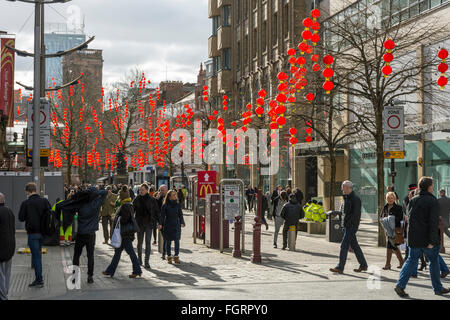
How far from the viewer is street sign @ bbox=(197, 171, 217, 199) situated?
21.4m

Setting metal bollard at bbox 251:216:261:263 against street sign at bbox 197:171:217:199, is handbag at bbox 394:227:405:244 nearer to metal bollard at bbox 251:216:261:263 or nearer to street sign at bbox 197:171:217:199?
metal bollard at bbox 251:216:261:263

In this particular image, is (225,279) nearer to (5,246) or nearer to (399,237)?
(399,237)

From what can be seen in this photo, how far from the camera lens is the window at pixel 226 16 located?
55347 mm

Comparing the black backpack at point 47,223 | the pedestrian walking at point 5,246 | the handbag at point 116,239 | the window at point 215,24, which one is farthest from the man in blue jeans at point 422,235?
the window at point 215,24

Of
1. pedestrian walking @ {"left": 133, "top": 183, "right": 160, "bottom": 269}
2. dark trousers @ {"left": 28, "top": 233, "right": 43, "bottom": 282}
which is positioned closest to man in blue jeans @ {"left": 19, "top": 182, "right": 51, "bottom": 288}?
dark trousers @ {"left": 28, "top": 233, "right": 43, "bottom": 282}

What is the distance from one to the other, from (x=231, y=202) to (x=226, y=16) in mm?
40010

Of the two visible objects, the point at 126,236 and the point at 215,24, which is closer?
the point at 126,236

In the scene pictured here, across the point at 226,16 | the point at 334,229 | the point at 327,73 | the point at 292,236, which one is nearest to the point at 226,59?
the point at 226,16

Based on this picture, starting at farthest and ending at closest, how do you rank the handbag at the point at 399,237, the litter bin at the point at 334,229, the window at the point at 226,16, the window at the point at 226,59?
the window at the point at 226,16 → the window at the point at 226,59 → the litter bin at the point at 334,229 → the handbag at the point at 399,237

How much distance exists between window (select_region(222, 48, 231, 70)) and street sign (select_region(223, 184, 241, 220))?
123ft

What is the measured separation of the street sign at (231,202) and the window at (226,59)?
3752 cm

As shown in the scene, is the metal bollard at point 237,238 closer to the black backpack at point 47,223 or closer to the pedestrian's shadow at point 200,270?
the pedestrian's shadow at point 200,270

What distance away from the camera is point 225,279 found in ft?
40.7

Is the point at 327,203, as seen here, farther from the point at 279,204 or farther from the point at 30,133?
the point at 30,133
